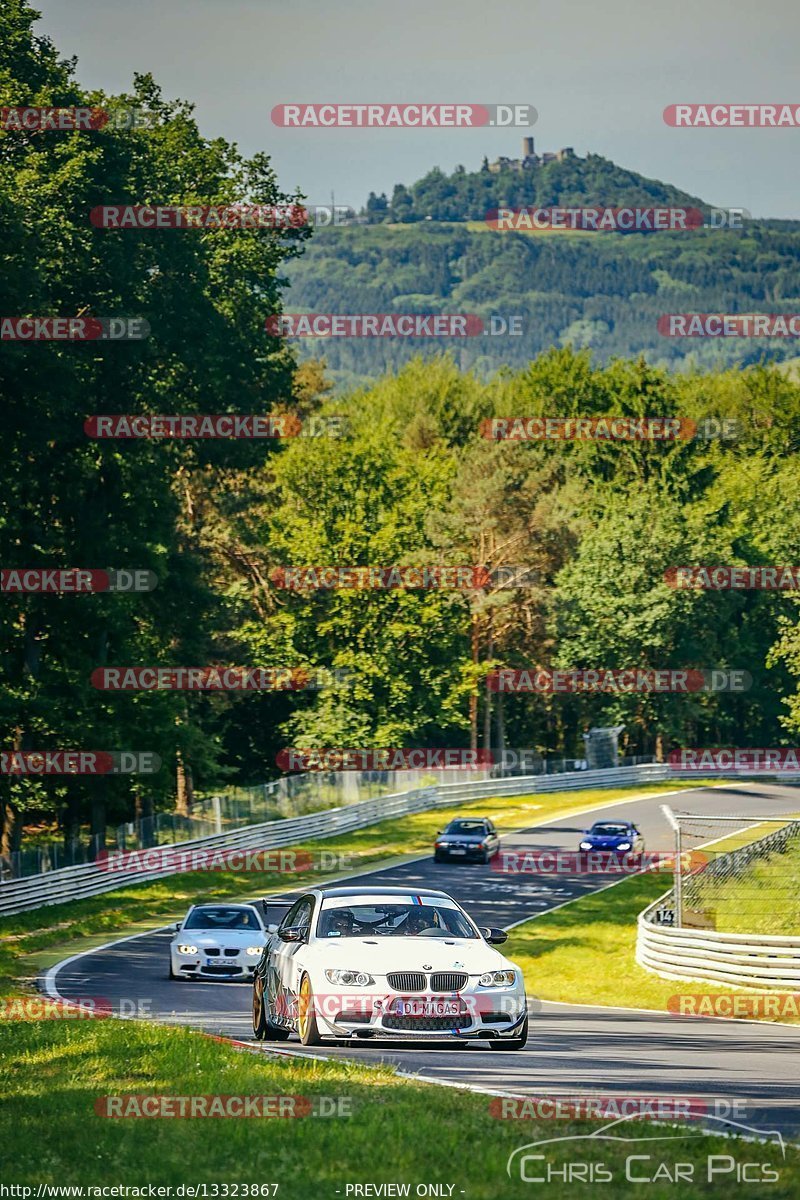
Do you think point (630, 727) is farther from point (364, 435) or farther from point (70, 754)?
point (70, 754)

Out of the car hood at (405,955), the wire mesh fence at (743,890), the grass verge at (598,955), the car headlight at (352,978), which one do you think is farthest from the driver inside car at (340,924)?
the wire mesh fence at (743,890)

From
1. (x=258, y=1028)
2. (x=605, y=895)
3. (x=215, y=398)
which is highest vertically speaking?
(x=215, y=398)

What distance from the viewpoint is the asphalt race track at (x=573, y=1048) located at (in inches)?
503

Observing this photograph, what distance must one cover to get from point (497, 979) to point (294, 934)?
2.25 meters

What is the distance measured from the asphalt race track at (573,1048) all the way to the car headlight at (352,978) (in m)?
0.53

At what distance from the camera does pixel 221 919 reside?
27.3m

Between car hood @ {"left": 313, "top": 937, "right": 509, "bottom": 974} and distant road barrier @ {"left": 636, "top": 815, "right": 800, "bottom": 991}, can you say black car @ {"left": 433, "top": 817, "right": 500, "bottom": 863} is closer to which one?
distant road barrier @ {"left": 636, "top": 815, "right": 800, "bottom": 991}

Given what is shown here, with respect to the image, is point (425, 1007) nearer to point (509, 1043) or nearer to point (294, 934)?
point (509, 1043)

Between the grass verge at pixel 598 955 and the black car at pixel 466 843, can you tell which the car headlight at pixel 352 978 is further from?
the black car at pixel 466 843

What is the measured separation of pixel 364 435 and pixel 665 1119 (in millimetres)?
69137

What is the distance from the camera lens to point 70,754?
1689 inches

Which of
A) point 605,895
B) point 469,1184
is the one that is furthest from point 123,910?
point 469,1184

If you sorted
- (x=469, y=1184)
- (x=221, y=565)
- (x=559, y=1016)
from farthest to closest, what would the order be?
(x=221, y=565) → (x=559, y=1016) → (x=469, y=1184)

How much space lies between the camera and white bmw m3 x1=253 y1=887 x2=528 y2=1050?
45.6 ft
